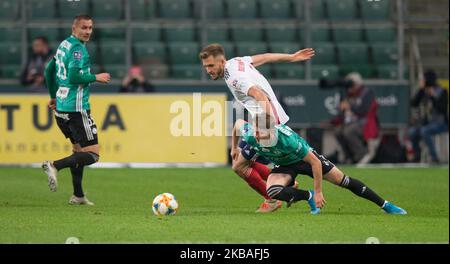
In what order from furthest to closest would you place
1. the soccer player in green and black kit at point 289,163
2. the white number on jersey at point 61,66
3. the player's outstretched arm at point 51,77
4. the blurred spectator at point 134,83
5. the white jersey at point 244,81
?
the blurred spectator at point 134,83 < the player's outstretched arm at point 51,77 < the white number on jersey at point 61,66 < the soccer player in green and black kit at point 289,163 < the white jersey at point 244,81

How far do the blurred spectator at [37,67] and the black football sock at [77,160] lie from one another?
8.38 meters

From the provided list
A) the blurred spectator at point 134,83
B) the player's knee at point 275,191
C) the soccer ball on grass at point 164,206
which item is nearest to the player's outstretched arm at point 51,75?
the soccer ball on grass at point 164,206

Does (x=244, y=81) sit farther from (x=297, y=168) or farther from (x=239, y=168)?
(x=239, y=168)

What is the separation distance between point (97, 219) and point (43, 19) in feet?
43.2

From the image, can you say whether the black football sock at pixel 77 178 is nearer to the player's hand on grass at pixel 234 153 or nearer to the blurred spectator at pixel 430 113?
the player's hand on grass at pixel 234 153

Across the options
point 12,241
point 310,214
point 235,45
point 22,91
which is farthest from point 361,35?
point 12,241

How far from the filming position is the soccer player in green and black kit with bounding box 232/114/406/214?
11195mm

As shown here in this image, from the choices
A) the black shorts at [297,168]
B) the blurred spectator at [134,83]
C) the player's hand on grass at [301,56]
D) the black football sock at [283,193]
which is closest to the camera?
the black football sock at [283,193]

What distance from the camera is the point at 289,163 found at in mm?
11633

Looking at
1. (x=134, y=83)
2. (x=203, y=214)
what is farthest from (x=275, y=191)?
(x=134, y=83)

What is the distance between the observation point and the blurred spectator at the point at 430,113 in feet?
72.5
